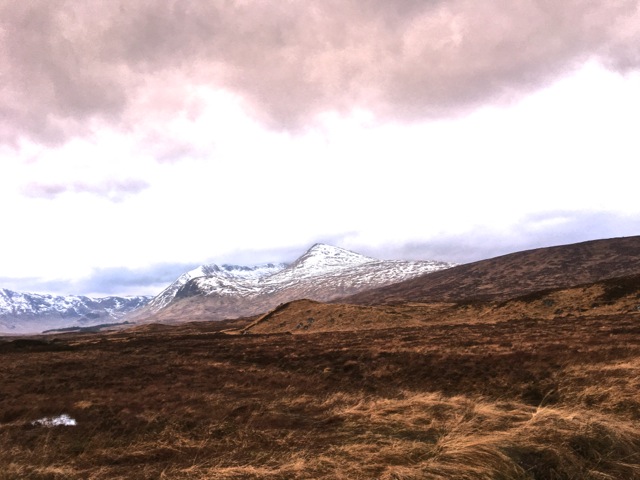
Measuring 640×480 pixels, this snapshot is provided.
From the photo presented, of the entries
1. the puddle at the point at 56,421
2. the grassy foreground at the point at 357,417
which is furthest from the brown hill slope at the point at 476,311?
the puddle at the point at 56,421

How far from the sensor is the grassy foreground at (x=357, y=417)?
6648mm

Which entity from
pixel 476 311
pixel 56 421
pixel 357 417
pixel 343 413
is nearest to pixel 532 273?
pixel 476 311

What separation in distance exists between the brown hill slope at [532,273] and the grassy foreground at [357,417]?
94.5 m

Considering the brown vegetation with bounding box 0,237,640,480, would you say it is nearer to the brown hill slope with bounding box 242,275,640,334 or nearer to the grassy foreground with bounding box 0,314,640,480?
the grassy foreground with bounding box 0,314,640,480

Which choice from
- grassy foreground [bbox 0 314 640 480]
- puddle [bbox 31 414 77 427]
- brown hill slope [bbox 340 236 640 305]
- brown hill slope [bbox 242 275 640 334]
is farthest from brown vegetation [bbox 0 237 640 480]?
brown hill slope [bbox 340 236 640 305]

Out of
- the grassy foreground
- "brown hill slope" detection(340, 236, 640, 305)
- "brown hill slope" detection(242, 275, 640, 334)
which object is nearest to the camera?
the grassy foreground

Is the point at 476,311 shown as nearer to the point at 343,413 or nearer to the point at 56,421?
the point at 343,413

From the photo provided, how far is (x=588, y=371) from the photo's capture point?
14.6 meters

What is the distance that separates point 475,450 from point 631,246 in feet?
576

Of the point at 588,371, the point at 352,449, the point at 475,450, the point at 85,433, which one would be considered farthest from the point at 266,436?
the point at 588,371

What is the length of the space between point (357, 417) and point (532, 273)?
155817 mm

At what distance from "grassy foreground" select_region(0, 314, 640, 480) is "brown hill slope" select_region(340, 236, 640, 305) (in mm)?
94543

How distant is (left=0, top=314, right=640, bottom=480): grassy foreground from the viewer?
21.8ft

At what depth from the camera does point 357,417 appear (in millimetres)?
11562
